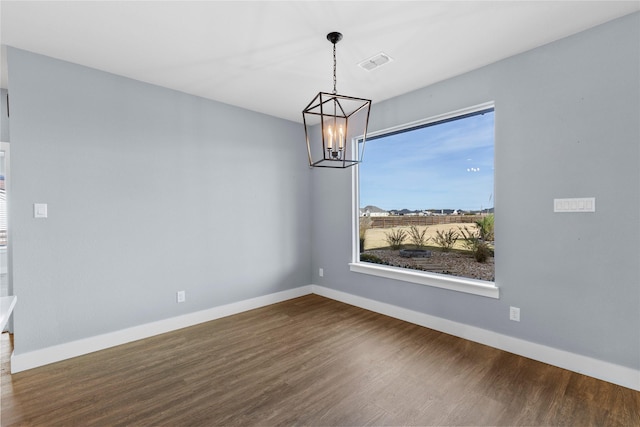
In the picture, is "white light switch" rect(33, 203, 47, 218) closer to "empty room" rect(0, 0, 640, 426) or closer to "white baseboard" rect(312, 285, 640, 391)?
"empty room" rect(0, 0, 640, 426)

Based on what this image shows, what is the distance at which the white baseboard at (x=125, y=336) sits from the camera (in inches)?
98.0

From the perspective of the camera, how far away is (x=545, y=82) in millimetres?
2500

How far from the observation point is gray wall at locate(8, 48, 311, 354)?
99.7 inches

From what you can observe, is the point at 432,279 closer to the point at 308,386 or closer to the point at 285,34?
the point at 308,386

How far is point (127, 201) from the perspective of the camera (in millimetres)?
2998

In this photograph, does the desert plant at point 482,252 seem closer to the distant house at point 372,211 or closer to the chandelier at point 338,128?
the distant house at point 372,211

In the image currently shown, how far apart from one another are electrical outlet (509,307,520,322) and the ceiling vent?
8.16ft

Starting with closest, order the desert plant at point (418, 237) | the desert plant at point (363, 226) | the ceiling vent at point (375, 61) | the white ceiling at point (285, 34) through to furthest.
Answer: the white ceiling at point (285, 34), the ceiling vent at point (375, 61), the desert plant at point (418, 237), the desert plant at point (363, 226)

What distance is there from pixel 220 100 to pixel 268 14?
179 cm

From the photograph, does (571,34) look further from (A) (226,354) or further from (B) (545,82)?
(A) (226,354)

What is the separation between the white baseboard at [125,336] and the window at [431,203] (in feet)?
A: 5.00

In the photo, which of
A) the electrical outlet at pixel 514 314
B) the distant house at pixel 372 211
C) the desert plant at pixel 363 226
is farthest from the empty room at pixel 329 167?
the desert plant at pixel 363 226

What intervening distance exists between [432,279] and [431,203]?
34.2 inches

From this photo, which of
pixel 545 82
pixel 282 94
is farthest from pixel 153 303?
pixel 545 82
